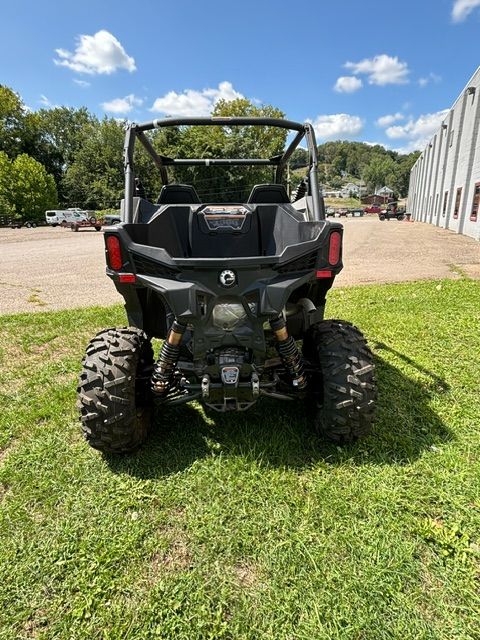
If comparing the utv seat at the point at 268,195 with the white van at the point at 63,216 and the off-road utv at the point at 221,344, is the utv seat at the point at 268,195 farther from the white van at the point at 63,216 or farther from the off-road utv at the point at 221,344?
the white van at the point at 63,216

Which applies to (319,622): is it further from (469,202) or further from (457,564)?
(469,202)

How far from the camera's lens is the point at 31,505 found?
2291 millimetres

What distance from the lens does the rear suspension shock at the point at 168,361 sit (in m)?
2.37

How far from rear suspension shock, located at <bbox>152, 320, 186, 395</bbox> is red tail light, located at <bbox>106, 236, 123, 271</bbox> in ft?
1.58

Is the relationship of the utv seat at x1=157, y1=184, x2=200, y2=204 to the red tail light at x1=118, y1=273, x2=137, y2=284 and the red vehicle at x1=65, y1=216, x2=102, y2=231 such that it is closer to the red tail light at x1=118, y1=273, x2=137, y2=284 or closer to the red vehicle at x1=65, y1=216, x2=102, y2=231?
the red tail light at x1=118, y1=273, x2=137, y2=284

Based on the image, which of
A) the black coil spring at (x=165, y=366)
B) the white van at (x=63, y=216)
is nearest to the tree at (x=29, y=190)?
the white van at (x=63, y=216)

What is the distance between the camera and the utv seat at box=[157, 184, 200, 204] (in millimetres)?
3912

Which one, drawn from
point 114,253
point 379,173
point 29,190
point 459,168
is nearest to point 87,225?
point 29,190

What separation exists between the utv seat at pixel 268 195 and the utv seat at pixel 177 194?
1.98ft

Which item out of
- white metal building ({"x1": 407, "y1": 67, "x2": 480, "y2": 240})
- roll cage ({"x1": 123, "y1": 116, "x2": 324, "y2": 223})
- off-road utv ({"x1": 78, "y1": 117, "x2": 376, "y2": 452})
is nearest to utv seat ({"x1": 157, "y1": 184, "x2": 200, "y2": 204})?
roll cage ({"x1": 123, "y1": 116, "x2": 324, "y2": 223})

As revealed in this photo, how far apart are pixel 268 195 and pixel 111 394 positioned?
2.48 meters

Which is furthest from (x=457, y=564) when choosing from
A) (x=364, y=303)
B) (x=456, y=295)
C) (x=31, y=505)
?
(x=456, y=295)

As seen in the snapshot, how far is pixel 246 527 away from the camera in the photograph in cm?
208

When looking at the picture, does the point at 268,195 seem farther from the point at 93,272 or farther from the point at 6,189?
the point at 6,189
